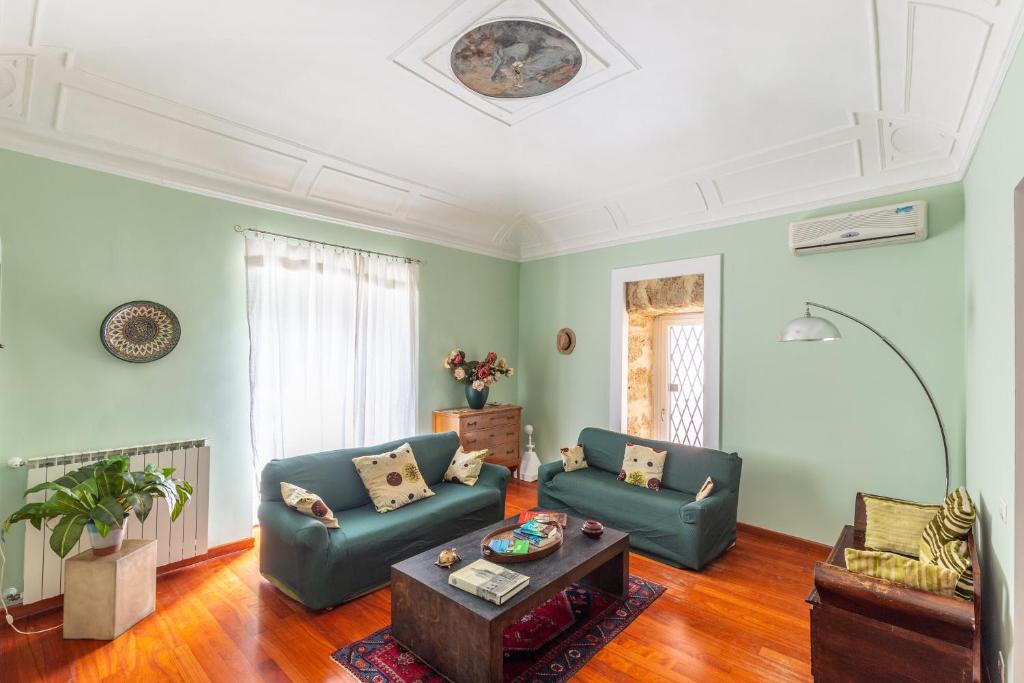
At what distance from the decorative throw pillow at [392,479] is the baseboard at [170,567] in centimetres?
112

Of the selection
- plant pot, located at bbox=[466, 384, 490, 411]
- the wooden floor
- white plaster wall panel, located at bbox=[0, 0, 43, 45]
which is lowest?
the wooden floor

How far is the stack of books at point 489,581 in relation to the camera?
222 cm

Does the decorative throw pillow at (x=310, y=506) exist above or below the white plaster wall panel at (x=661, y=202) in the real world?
below

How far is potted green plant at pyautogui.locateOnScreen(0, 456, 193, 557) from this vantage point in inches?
97.3

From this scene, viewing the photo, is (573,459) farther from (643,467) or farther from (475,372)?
(475,372)

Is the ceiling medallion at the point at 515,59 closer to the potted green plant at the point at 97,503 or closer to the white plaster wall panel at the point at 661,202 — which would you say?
the white plaster wall panel at the point at 661,202

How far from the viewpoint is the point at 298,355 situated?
3.94 metres

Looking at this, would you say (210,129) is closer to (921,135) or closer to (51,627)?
(51,627)

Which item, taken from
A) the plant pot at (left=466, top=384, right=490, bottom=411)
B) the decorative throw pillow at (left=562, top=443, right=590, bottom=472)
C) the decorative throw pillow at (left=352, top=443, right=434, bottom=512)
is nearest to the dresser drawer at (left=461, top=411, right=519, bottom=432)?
the plant pot at (left=466, top=384, right=490, bottom=411)

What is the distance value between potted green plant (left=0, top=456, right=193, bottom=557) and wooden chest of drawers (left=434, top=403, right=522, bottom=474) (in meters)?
2.46

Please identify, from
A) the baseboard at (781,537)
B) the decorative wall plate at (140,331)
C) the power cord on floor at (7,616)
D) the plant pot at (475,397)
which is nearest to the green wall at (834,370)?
the baseboard at (781,537)

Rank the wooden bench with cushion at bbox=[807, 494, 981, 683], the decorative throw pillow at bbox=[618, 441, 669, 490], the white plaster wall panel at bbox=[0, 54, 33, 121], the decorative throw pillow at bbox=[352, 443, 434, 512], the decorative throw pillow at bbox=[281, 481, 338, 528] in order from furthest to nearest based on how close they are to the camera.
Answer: the decorative throw pillow at bbox=[618, 441, 669, 490] < the decorative throw pillow at bbox=[352, 443, 434, 512] < the decorative throw pillow at bbox=[281, 481, 338, 528] < the white plaster wall panel at bbox=[0, 54, 33, 121] < the wooden bench with cushion at bbox=[807, 494, 981, 683]

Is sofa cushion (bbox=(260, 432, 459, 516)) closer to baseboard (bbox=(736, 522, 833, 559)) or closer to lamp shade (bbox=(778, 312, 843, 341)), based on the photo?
baseboard (bbox=(736, 522, 833, 559))

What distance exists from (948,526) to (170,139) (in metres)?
4.99
